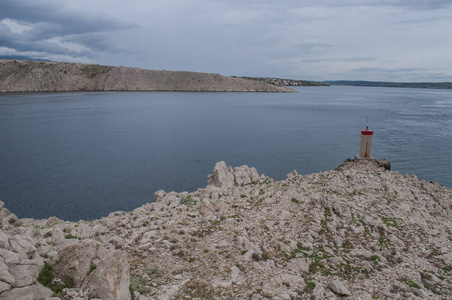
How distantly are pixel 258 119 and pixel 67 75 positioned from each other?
110 metres

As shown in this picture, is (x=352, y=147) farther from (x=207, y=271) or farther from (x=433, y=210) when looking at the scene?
(x=207, y=271)

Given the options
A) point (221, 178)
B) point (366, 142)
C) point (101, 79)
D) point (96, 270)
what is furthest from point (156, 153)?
point (101, 79)

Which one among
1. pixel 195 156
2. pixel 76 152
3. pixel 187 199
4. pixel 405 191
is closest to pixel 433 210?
pixel 405 191

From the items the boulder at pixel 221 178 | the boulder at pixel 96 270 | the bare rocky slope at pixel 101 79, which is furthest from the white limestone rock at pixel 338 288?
the bare rocky slope at pixel 101 79

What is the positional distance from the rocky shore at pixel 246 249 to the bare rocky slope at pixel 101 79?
139m

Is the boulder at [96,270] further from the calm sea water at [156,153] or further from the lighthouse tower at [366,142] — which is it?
the lighthouse tower at [366,142]

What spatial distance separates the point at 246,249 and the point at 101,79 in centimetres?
14904

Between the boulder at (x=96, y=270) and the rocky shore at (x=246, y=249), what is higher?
the boulder at (x=96, y=270)

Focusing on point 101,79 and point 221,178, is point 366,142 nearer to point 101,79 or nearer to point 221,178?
point 221,178

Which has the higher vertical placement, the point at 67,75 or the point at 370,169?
the point at 67,75

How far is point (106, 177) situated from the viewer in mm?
24172

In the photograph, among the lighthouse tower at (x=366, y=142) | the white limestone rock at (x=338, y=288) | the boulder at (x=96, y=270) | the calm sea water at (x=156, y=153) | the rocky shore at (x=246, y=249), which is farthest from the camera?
the calm sea water at (x=156, y=153)

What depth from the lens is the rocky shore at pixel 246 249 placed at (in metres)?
6.76

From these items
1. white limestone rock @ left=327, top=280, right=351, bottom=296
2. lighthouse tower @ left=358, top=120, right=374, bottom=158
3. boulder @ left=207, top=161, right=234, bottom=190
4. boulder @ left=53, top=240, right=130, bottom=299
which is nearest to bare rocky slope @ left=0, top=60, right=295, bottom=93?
lighthouse tower @ left=358, top=120, right=374, bottom=158
